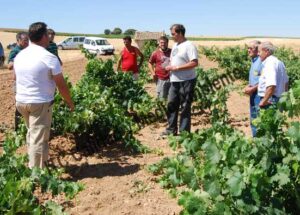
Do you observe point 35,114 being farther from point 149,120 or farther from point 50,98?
point 149,120

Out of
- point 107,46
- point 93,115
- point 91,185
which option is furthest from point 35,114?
point 107,46

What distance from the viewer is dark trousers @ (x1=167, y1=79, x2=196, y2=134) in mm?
6656

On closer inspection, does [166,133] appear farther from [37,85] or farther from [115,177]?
[37,85]

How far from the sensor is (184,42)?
6535mm

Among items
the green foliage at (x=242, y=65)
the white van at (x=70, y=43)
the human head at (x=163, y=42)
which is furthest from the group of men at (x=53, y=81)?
the white van at (x=70, y=43)

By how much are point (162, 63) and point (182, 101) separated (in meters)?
1.29

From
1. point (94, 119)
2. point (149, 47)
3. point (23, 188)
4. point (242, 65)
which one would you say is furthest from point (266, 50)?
point (149, 47)

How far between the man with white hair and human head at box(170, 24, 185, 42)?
132 cm

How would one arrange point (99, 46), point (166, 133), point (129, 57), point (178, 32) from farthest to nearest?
point (99, 46)
point (129, 57)
point (166, 133)
point (178, 32)

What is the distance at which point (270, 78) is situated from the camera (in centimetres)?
527

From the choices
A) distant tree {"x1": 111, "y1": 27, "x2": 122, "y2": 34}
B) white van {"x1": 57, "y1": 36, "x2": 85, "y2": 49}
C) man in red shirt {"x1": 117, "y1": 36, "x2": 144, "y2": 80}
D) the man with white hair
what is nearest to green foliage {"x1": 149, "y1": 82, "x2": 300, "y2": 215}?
the man with white hair

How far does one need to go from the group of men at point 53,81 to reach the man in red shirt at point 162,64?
1.10 m

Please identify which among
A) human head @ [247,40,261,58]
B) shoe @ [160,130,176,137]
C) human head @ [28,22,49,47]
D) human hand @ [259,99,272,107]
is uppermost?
human head @ [28,22,49,47]

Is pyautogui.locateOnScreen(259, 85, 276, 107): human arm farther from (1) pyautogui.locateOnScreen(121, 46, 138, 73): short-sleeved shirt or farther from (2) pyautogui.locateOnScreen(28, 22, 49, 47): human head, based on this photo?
(1) pyautogui.locateOnScreen(121, 46, 138, 73): short-sleeved shirt
